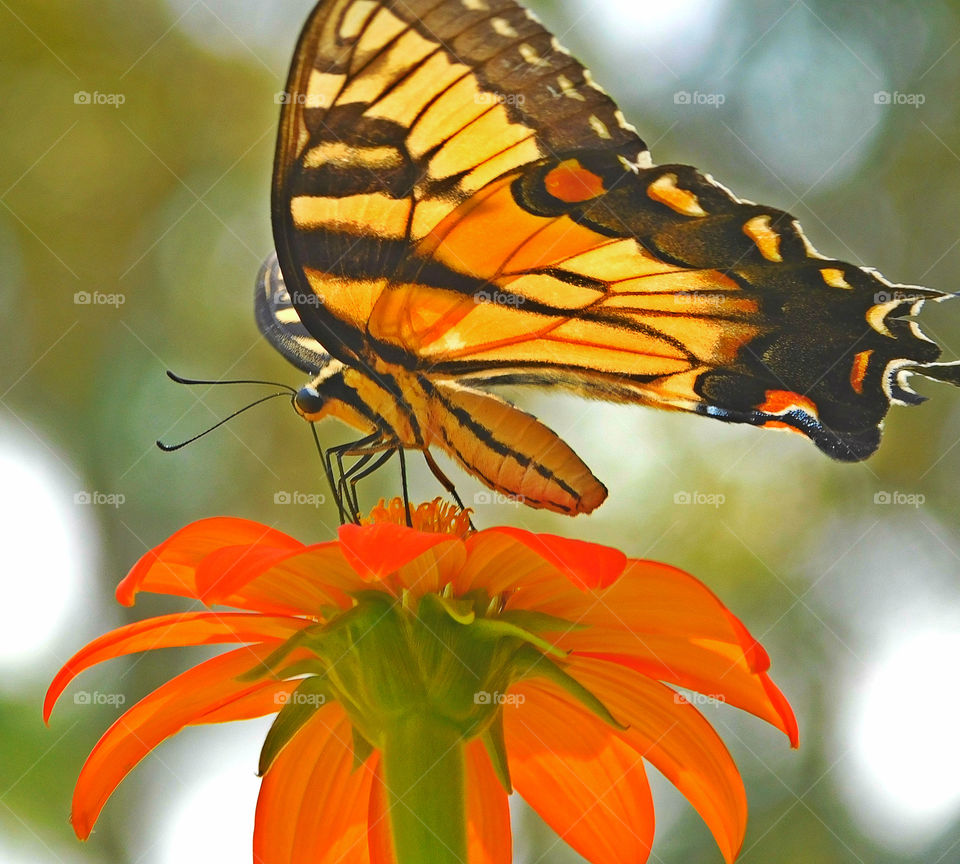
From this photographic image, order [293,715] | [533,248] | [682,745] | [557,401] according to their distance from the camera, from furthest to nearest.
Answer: [557,401]
[533,248]
[682,745]
[293,715]

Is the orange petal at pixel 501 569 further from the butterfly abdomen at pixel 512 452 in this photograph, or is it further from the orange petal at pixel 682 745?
the butterfly abdomen at pixel 512 452

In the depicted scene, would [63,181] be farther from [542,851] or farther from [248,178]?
[542,851]

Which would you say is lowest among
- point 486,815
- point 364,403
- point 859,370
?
point 486,815

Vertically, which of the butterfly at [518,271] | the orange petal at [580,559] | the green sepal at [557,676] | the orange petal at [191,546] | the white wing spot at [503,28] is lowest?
the orange petal at [191,546]

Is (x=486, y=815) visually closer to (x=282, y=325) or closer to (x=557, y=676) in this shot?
(x=557, y=676)

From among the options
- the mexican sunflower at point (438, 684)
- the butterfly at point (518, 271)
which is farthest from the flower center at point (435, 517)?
the butterfly at point (518, 271)

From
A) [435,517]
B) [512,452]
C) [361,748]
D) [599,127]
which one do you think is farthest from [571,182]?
[361,748]

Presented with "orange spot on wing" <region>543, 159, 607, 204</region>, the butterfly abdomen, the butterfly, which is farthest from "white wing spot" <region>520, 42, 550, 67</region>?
the butterfly abdomen
